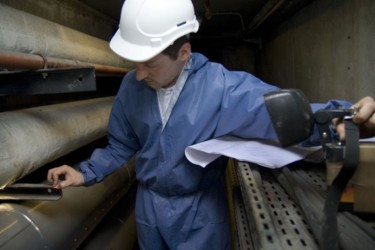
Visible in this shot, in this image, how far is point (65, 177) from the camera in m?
1.07

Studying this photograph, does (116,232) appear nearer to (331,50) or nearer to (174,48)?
(174,48)

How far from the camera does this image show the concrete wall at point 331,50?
1.42m

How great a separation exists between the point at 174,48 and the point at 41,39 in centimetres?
52

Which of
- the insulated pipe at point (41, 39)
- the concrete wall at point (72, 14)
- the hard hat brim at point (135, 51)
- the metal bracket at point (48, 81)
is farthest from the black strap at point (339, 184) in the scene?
the concrete wall at point (72, 14)

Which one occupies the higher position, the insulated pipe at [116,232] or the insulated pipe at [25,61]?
the insulated pipe at [25,61]

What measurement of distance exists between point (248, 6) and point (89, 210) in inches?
85.2

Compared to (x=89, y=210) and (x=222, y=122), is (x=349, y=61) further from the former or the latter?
(x=89, y=210)

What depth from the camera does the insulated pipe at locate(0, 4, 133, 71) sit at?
99 cm

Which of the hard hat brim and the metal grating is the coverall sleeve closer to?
the hard hat brim

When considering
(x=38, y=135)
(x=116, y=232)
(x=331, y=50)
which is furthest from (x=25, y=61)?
(x=331, y=50)

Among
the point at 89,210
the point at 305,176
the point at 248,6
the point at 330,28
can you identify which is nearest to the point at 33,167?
the point at 89,210

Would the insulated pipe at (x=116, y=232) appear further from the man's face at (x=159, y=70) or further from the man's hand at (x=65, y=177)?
the man's face at (x=159, y=70)

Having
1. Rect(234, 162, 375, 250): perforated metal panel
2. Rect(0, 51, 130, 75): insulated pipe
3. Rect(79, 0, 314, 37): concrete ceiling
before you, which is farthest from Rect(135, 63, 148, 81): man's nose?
Rect(79, 0, 314, 37): concrete ceiling

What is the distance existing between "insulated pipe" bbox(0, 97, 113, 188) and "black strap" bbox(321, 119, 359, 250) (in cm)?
81
